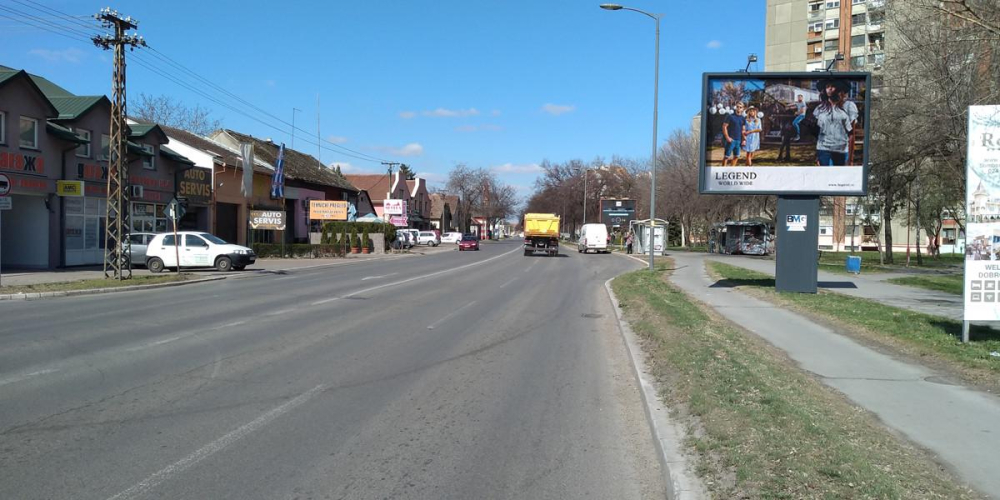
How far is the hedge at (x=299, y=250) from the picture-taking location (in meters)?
42.0

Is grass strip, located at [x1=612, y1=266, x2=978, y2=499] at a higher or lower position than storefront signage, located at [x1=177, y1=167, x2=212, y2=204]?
lower

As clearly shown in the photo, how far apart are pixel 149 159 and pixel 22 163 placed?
26.8 feet

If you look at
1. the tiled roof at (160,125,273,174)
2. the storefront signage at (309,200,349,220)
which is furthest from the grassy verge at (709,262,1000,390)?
the storefront signage at (309,200,349,220)

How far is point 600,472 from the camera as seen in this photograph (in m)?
5.33

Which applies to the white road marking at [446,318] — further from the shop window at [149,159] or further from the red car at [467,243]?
the red car at [467,243]

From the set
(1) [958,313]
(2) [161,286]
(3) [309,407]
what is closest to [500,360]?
(3) [309,407]

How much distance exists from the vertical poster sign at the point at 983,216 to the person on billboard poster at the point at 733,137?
9445 mm

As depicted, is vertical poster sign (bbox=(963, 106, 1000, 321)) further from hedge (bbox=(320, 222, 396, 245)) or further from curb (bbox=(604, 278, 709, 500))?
hedge (bbox=(320, 222, 396, 245))

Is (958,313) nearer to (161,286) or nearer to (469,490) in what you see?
Answer: (469,490)

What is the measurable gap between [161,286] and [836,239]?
2735 inches

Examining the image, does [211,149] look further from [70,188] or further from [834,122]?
[834,122]

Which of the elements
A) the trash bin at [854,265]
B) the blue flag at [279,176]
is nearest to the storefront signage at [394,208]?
the blue flag at [279,176]

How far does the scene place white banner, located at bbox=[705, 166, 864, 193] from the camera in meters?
19.1

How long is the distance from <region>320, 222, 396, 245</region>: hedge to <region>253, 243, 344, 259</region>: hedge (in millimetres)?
4134
